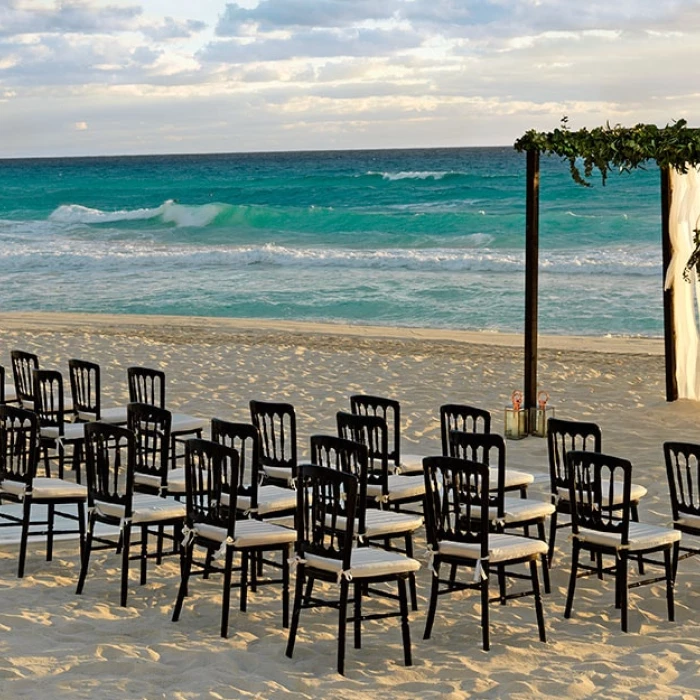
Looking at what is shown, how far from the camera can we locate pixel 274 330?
18453 mm

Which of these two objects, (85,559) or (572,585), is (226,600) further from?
(572,585)

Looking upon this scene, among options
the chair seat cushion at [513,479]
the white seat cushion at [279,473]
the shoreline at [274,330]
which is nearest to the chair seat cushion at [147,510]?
the white seat cushion at [279,473]

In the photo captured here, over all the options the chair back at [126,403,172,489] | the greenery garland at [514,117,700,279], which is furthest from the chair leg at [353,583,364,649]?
the greenery garland at [514,117,700,279]

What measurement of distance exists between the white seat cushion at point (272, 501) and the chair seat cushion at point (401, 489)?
41 centimetres

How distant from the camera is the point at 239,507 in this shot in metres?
6.07

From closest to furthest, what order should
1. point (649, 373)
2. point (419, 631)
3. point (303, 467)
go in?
point (303, 467) < point (419, 631) < point (649, 373)

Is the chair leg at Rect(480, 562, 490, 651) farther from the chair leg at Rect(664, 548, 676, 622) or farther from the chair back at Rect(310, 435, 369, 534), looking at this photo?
the chair leg at Rect(664, 548, 676, 622)

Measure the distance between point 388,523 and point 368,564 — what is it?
2.44ft

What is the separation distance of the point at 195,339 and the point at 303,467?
11.7 meters

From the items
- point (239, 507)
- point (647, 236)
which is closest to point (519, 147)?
point (239, 507)

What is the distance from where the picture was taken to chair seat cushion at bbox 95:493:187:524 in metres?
5.94

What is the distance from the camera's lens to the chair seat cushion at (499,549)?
536 cm

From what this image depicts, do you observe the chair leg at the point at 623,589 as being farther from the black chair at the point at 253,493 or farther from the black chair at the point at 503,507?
the black chair at the point at 253,493

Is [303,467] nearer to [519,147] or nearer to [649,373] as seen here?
[519,147]
